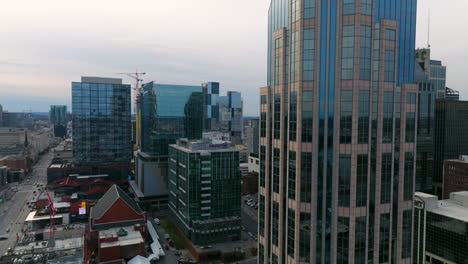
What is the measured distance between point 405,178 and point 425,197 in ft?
179

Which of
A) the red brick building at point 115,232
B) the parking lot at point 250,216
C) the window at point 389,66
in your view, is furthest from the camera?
the parking lot at point 250,216

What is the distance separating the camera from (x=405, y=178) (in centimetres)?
4359

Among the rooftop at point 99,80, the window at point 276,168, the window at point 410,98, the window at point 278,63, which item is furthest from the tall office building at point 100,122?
the window at point 410,98

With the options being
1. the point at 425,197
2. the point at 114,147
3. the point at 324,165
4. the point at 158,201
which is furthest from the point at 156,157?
the point at 324,165

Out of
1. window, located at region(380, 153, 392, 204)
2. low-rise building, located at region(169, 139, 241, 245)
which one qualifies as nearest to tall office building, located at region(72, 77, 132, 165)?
low-rise building, located at region(169, 139, 241, 245)

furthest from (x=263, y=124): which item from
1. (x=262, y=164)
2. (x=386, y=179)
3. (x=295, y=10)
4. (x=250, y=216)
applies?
(x=250, y=216)

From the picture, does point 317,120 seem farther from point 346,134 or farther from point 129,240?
point 129,240

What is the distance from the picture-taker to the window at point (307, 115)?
133 ft

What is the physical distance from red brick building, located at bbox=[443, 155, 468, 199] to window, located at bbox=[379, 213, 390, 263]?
130965 millimetres

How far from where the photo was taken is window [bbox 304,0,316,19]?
39844 millimetres

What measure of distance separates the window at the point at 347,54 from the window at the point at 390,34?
16.9ft

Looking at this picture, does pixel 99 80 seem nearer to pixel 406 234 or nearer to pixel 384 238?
pixel 384 238

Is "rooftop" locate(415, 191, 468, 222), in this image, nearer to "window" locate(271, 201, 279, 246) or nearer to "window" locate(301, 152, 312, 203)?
"window" locate(271, 201, 279, 246)

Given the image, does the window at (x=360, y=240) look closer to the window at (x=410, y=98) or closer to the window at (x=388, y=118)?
the window at (x=388, y=118)
